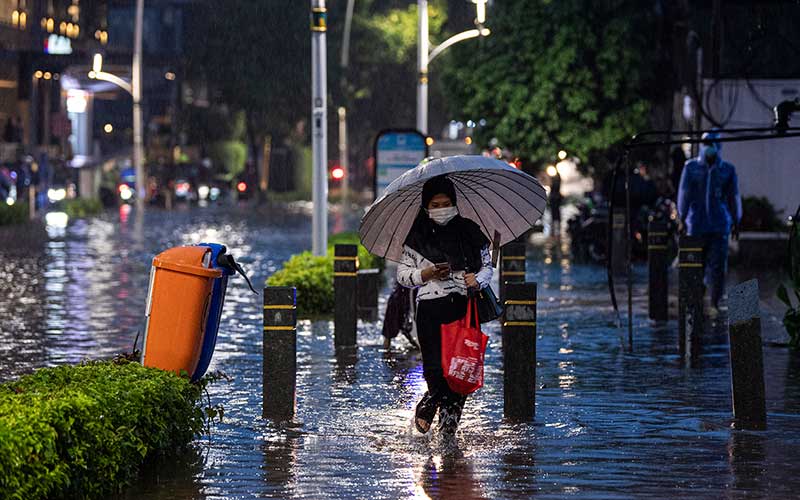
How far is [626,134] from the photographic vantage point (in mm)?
35281

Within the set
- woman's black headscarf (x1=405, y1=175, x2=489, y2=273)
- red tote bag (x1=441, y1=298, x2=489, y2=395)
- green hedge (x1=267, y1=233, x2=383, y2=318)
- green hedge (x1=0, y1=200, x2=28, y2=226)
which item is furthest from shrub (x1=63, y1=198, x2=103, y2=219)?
red tote bag (x1=441, y1=298, x2=489, y2=395)

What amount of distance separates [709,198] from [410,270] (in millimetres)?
8895

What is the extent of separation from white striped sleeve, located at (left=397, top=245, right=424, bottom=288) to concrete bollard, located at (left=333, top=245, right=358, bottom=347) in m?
5.28

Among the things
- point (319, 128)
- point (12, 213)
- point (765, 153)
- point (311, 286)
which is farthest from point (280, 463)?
point (12, 213)

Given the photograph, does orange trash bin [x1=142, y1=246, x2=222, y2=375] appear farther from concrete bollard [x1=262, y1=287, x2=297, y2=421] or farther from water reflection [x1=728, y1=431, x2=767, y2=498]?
water reflection [x1=728, y1=431, x2=767, y2=498]

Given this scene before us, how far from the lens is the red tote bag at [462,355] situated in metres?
10.5

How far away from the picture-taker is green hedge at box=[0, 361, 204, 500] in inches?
307

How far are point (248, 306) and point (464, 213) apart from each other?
10.1m

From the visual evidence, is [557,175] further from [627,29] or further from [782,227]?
[782,227]

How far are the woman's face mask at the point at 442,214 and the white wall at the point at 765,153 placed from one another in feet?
65.2

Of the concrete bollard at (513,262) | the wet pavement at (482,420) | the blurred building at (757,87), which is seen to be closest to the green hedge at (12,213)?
the blurred building at (757,87)

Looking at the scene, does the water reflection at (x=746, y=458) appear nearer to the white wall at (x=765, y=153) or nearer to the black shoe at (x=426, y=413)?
the black shoe at (x=426, y=413)

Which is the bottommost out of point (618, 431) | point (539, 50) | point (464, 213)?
point (618, 431)

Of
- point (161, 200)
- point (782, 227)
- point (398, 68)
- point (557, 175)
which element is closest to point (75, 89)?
point (161, 200)
